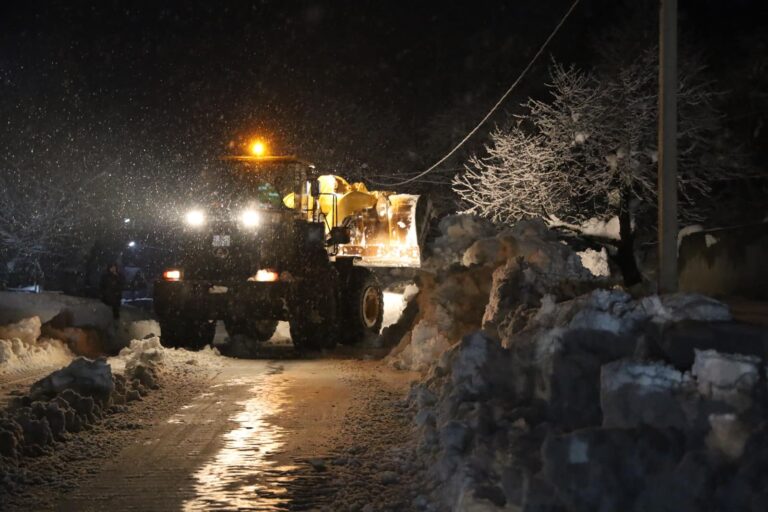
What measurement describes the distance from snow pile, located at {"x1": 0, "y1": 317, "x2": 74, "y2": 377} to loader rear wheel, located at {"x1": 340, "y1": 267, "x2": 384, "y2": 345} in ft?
17.2

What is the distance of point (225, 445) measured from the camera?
26.9 ft

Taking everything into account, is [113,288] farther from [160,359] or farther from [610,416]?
[610,416]

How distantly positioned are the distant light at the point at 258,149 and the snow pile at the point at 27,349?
5070 mm

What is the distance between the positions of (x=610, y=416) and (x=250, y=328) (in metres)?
12.4

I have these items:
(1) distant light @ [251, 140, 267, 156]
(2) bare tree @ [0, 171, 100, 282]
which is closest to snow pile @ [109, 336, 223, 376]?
(1) distant light @ [251, 140, 267, 156]

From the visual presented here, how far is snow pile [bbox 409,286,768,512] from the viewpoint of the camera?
469 cm

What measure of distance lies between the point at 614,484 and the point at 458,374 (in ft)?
9.17

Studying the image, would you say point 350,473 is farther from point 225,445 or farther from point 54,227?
point 54,227

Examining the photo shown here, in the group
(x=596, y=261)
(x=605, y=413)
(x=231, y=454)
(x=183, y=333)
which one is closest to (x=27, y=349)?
(x=183, y=333)

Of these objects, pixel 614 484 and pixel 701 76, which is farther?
pixel 701 76

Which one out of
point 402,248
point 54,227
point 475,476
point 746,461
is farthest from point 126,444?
point 54,227

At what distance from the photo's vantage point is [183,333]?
53.0ft

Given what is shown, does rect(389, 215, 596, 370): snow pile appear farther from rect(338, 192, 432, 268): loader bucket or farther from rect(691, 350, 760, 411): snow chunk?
rect(691, 350, 760, 411): snow chunk

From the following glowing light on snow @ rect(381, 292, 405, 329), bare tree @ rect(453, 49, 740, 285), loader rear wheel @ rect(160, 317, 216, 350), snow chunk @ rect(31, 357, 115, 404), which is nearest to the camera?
snow chunk @ rect(31, 357, 115, 404)
